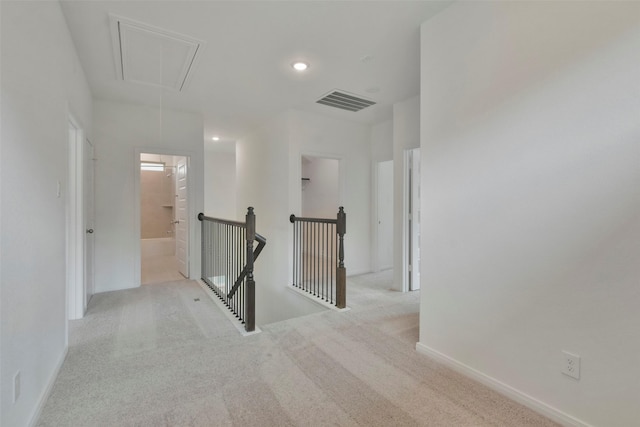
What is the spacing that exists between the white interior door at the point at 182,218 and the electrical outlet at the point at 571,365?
4394 mm

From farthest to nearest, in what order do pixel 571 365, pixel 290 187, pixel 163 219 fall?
pixel 163 219, pixel 290 187, pixel 571 365

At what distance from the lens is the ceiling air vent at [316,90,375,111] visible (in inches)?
149

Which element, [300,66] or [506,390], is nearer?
[506,390]

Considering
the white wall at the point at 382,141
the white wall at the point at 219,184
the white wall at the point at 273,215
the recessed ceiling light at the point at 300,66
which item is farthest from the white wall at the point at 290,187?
the white wall at the point at 219,184

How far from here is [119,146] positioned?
401 centimetres

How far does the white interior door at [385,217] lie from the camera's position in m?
A: 5.39

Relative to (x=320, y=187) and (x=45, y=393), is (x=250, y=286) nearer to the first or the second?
(x=45, y=393)

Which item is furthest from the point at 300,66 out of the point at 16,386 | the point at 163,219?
the point at 163,219

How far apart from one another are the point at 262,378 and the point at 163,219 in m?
7.94

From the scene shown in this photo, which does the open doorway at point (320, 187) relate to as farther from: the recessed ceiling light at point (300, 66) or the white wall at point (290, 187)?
the recessed ceiling light at point (300, 66)

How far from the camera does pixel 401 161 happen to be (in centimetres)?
397

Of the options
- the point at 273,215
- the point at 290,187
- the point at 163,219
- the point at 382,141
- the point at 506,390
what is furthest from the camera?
the point at 163,219

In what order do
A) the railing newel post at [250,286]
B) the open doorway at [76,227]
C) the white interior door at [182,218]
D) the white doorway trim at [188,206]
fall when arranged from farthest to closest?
1. the white interior door at [182,218]
2. the white doorway trim at [188,206]
3. the open doorway at [76,227]
4. the railing newel post at [250,286]

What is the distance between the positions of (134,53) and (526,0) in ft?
9.95
